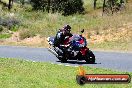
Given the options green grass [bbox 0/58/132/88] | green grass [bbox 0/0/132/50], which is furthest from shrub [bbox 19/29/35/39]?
green grass [bbox 0/58/132/88]

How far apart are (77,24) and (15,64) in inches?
678

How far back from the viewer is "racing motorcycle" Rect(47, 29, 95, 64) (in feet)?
60.5

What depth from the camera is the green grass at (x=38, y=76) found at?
11977 millimetres

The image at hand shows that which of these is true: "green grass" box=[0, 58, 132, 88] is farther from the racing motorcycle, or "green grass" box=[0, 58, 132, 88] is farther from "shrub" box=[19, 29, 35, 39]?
"shrub" box=[19, 29, 35, 39]

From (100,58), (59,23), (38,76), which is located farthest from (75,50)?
(59,23)

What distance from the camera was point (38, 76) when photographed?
43.8ft

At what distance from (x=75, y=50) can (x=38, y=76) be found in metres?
5.51

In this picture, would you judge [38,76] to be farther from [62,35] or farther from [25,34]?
[25,34]

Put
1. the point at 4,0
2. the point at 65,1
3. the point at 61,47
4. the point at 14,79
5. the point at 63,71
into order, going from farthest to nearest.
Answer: the point at 4,0 < the point at 65,1 < the point at 61,47 < the point at 63,71 < the point at 14,79

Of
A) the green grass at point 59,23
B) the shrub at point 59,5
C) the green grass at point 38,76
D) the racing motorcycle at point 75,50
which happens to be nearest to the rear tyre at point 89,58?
the racing motorcycle at point 75,50

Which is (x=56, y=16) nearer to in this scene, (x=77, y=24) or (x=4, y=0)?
(x=77, y=24)

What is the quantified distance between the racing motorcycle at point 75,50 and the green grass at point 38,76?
8.54 feet

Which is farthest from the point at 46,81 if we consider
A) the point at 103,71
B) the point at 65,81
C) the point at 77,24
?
the point at 77,24

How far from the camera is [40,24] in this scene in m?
33.4
